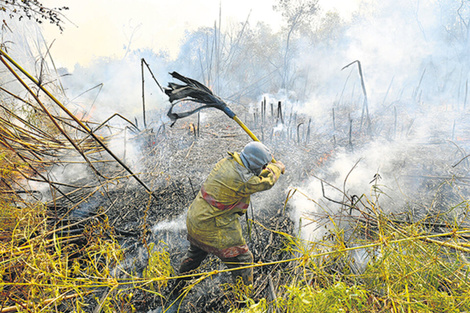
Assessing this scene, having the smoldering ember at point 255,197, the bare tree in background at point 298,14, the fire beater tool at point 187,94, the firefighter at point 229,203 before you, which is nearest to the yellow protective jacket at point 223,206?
the firefighter at point 229,203

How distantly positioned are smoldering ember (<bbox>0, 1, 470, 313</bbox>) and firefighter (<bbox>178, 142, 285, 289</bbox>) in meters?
0.13

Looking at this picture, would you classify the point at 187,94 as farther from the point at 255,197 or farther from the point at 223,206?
the point at 255,197

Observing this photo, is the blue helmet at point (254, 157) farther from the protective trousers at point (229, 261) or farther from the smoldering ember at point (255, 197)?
the protective trousers at point (229, 261)

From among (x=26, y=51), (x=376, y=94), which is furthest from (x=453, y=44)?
(x=26, y=51)

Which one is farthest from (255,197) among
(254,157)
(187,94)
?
(187,94)

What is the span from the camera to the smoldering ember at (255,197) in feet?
5.06

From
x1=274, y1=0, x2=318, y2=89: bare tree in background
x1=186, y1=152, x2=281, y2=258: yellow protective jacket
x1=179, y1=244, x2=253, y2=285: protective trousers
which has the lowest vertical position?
x1=179, y1=244, x2=253, y2=285: protective trousers

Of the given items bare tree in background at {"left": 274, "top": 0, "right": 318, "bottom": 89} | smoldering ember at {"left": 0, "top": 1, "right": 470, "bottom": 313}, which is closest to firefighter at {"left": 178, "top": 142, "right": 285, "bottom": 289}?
smoldering ember at {"left": 0, "top": 1, "right": 470, "bottom": 313}

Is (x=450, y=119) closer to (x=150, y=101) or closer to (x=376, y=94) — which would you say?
(x=376, y=94)

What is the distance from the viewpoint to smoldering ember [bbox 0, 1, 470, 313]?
60.7 inches

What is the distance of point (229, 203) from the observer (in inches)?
104

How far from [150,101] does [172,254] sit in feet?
47.8

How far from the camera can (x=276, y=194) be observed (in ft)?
15.2

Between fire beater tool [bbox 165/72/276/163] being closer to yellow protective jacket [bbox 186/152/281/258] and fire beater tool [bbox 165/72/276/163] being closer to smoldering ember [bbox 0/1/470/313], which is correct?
smoldering ember [bbox 0/1/470/313]
